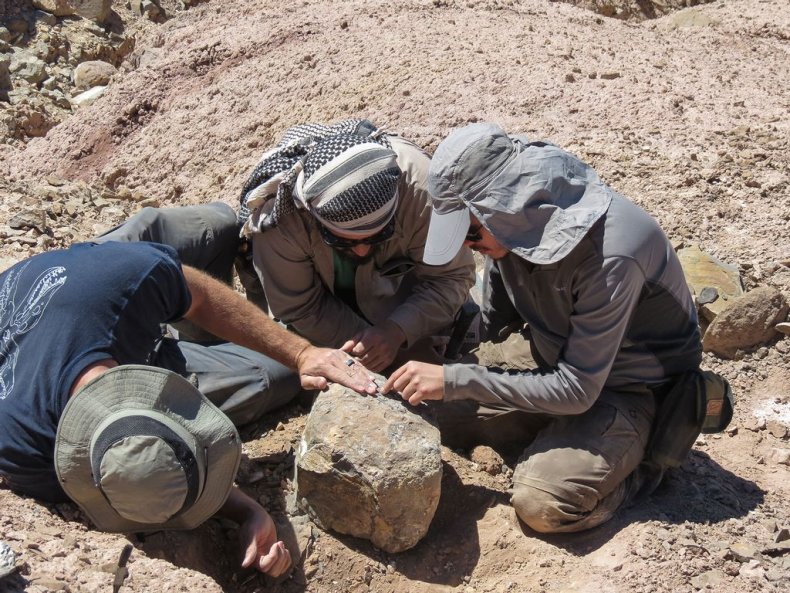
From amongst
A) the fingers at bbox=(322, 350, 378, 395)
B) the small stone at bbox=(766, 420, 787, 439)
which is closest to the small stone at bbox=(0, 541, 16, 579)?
the fingers at bbox=(322, 350, 378, 395)

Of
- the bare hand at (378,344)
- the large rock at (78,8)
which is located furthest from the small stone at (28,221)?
the large rock at (78,8)

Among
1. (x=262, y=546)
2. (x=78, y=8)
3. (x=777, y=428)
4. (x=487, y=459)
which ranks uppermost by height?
(x=78, y=8)

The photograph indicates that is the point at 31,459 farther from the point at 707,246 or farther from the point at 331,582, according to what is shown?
the point at 707,246

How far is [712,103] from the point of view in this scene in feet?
17.1

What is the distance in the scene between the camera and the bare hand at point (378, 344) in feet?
11.1

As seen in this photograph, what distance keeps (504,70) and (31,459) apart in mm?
4064

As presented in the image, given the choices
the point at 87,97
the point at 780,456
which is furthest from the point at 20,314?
the point at 87,97

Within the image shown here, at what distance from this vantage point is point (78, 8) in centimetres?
852

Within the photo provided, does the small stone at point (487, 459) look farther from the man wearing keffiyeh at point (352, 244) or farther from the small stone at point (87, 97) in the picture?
the small stone at point (87, 97)

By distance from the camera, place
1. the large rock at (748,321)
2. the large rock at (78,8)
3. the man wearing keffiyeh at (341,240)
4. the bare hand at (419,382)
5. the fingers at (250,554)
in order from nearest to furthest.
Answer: the fingers at (250,554), the bare hand at (419,382), the man wearing keffiyeh at (341,240), the large rock at (748,321), the large rock at (78,8)

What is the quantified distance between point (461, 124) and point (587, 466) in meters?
2.82

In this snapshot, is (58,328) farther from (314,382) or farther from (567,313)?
(567,313)

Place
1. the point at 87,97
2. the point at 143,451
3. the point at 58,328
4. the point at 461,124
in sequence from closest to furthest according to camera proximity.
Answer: the point at 143,451
the point at 58,328
the point at 461,124
the point at 87,97

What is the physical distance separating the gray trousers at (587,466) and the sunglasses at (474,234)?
2.20 feet
